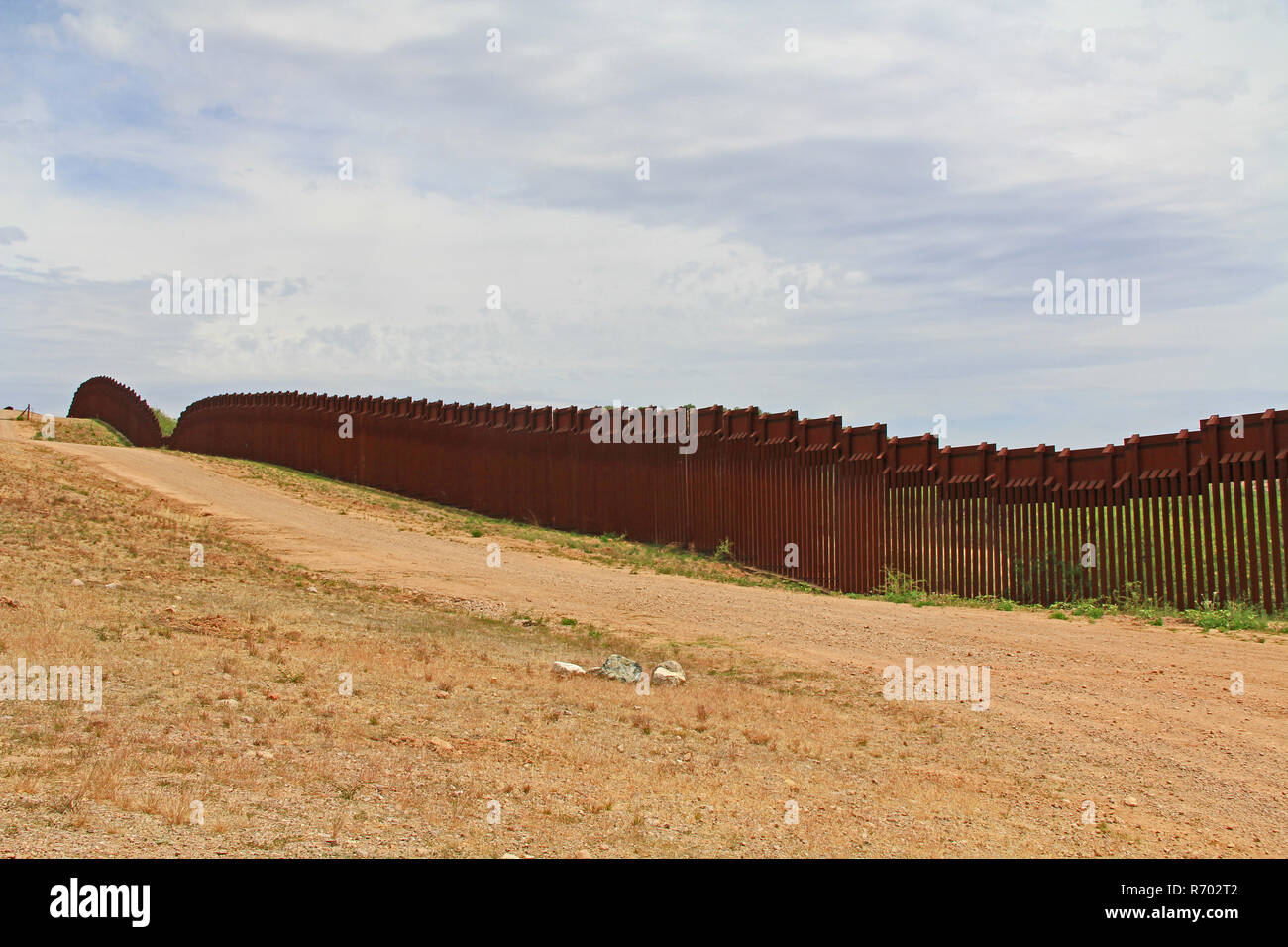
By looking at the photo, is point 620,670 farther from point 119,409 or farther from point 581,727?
point 119,409

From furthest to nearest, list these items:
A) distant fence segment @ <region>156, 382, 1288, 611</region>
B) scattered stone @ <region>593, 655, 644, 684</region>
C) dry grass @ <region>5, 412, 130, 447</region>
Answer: dry grass @ <region>5, 412, 130, 447</region> → distant fence segment @ <region>156, 382, 1288, 611</region> → scattered stone @ <region>593, 655, 644, 684</region>

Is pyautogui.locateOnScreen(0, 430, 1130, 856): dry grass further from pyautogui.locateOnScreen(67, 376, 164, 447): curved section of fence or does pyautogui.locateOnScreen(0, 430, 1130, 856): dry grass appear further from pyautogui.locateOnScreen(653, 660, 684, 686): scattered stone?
pyautogui.locateOnScreen(67, 376, 164, 447): curved section of fence

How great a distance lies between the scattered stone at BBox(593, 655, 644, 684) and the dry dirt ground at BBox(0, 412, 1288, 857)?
0.41 m

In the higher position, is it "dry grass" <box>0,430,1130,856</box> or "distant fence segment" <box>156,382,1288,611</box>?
"distant fence segment" <box>156,382,1288,611</box>

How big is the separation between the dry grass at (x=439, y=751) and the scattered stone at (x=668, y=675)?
0.89 ft

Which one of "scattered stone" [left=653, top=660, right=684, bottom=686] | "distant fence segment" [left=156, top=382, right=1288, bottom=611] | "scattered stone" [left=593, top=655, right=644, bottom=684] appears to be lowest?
"scattered stone" [left=653, top=660, right=684, bottom=686]

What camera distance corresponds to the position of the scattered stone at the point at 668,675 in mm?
10156

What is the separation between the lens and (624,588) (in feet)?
53.0

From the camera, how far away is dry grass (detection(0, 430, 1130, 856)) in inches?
226

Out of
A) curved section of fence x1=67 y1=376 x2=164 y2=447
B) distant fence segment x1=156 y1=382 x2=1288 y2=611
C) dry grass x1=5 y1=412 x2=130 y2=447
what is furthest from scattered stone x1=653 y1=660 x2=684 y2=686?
curved section of fence x1=67 y1=376 x2=164 y2=447

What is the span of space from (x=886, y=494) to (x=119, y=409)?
42541 millimetres

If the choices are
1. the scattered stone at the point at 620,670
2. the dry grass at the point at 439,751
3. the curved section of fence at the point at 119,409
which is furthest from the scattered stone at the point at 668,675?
the curved section of fence at the point at 119,409

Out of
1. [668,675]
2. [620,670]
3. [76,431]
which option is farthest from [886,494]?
[76,431]

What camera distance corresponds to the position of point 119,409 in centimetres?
4853
